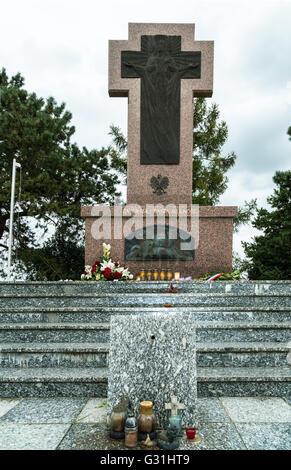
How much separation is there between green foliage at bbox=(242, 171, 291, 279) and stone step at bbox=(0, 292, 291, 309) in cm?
397

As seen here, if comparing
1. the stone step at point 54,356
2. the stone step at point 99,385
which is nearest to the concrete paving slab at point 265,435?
the stone step at point 99,385

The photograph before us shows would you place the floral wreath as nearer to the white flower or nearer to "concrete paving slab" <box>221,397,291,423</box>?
the white flower

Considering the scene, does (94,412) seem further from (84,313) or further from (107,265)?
(107,265)

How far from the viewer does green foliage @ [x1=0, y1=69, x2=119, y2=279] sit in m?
10.3

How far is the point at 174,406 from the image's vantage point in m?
2.29

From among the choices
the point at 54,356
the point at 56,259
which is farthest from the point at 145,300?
the point at 56,259

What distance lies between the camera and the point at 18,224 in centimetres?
1101

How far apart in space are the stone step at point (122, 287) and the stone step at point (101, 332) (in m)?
1.11

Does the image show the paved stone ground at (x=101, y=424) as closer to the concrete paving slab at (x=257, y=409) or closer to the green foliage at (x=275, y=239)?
the concrete paving slab at (x=257, y=409)

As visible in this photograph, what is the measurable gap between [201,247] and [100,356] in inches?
166

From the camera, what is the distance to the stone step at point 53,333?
3.87m

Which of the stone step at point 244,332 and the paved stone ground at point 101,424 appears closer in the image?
the paved stone ground at point 101,424
